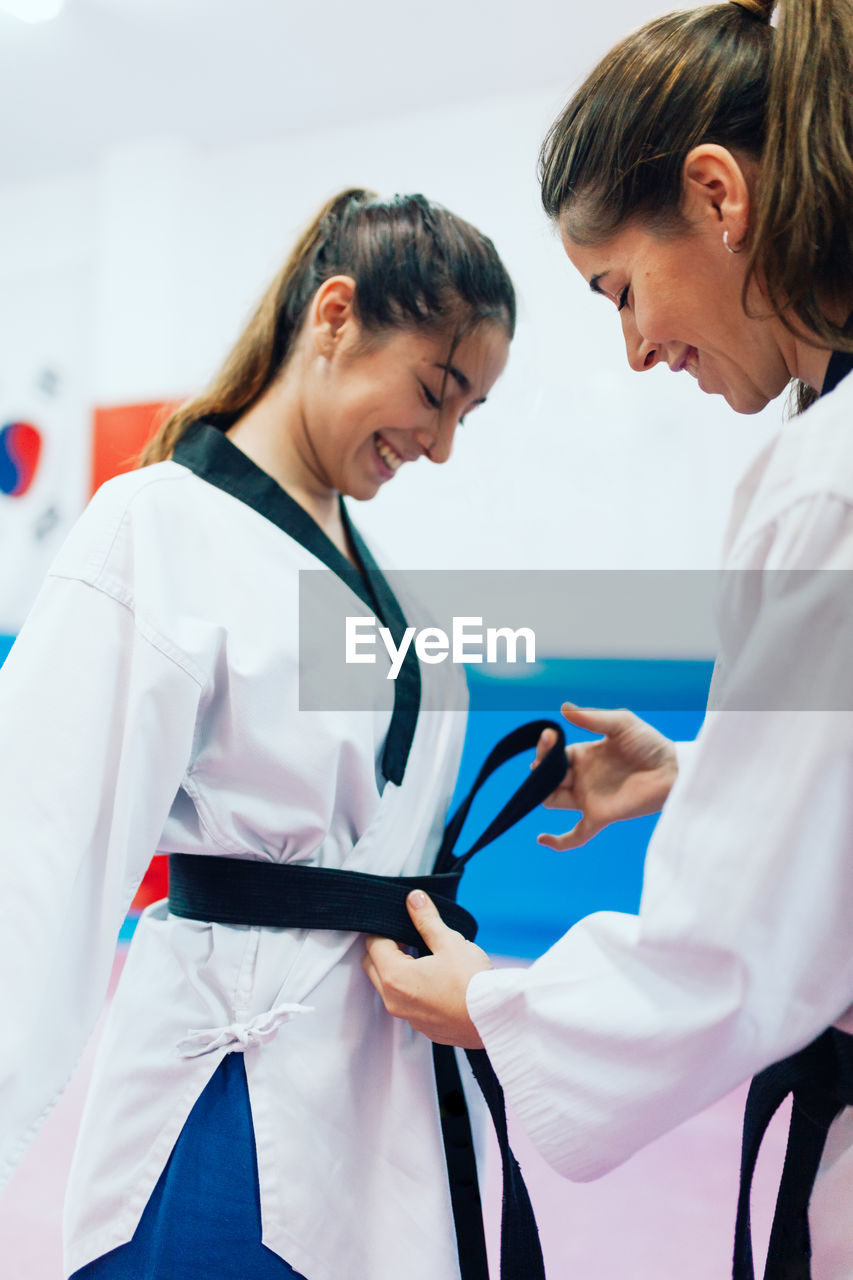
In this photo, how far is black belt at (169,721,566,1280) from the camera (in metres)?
0.88

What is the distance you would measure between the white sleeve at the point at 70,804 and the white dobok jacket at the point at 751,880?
0.37 metres

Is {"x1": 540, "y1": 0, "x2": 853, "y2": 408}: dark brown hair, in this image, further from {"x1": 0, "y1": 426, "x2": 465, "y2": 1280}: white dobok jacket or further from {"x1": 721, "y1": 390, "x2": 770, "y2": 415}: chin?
{"x1": 0, "y1": 426, "x2": 465, "y2": 1280}: white dobok jacket

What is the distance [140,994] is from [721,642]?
605mm

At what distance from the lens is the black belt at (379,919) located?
88 cm

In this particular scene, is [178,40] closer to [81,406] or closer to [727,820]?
[81,406]

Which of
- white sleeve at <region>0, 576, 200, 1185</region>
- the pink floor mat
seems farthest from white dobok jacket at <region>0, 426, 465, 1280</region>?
the pink floor mat

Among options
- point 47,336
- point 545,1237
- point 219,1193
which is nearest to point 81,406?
point 47,336

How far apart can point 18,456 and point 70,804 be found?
140 inches

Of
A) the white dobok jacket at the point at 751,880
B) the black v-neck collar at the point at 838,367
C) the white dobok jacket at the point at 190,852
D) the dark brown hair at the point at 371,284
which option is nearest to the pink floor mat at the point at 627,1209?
the white dobok jacket at the point at 190,852

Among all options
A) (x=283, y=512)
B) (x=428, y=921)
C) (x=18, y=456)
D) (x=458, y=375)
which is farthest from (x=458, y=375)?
(x=18, y=456)

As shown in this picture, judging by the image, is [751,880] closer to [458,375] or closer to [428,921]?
[428,921]

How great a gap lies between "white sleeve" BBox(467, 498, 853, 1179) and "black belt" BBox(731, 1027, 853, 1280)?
2.2 inches

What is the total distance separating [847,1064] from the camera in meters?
0.70

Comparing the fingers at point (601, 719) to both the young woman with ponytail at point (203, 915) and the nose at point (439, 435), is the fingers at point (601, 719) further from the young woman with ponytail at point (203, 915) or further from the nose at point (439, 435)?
the nose at point (439, 435)
